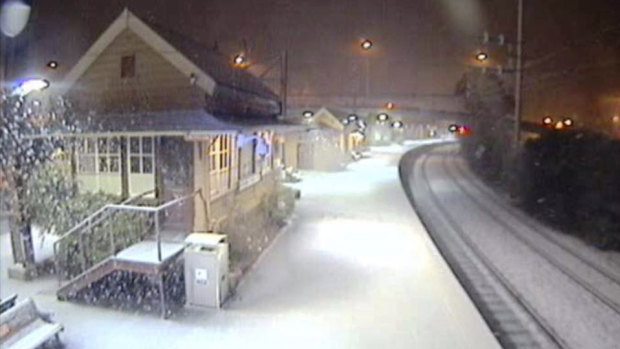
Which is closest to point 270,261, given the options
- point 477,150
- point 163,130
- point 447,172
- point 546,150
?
point 163,130

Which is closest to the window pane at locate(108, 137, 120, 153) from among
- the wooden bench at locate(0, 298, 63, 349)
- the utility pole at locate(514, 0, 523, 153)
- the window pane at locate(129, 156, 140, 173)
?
the window pane at locate(129, 156, 140, 173)

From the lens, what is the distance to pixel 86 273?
7.22 metres

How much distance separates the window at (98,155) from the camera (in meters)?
10.3

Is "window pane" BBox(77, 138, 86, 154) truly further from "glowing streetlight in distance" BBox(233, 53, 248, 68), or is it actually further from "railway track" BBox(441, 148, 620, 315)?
"railway track" BBox(441, 148, 620, 315)

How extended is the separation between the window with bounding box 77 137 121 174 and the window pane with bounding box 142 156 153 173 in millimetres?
598

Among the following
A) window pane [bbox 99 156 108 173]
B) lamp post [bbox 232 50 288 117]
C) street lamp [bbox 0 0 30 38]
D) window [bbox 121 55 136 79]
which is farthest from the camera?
lamp post [bbox 232 50 288 117]

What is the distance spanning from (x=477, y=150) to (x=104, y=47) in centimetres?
2315

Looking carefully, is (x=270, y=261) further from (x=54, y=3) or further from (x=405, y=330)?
(x=54, y=3)

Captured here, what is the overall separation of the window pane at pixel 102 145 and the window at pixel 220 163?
2207mm

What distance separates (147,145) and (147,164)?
1.31 ft

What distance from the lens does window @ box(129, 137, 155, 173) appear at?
1012 cm

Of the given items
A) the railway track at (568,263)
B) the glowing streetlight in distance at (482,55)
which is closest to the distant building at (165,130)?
the railway track at (568,263)

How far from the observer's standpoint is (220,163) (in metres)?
11.3

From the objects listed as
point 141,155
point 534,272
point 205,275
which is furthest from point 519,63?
point 205,275
